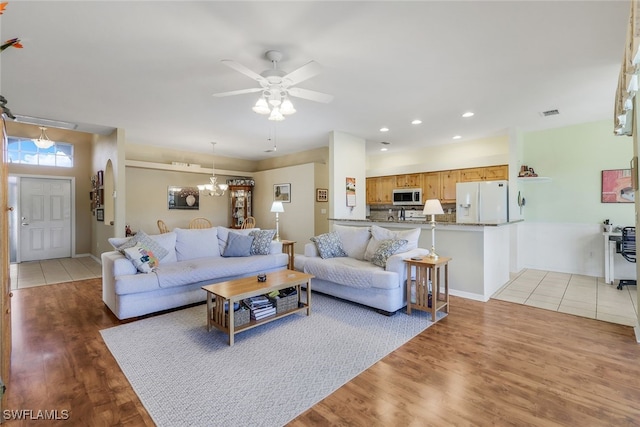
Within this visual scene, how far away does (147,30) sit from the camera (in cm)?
240

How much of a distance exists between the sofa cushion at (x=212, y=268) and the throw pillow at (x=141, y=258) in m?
0.09

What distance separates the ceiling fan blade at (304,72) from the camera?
2.32m

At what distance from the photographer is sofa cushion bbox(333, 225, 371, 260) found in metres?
4.32

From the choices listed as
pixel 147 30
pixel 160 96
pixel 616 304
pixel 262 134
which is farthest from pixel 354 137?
pixel 616 304

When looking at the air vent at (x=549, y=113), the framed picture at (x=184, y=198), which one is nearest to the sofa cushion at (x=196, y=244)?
the framed picture at (x=184, y=198)

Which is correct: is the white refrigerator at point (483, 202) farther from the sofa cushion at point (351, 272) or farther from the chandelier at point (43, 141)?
the chandelier at point (43, 141)

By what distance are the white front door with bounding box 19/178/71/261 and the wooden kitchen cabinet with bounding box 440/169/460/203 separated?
30.4 feet

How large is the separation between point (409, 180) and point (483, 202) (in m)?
2.05

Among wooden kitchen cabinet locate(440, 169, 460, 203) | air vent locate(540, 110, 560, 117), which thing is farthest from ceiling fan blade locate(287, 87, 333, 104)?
wooden kitchen cabinet locate(440, 169, 460, 203)

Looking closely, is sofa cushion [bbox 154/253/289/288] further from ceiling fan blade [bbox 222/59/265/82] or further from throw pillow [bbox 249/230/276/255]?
ceiling fan blade [bbox 222/59/265/82]

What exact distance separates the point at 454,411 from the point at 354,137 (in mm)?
4960

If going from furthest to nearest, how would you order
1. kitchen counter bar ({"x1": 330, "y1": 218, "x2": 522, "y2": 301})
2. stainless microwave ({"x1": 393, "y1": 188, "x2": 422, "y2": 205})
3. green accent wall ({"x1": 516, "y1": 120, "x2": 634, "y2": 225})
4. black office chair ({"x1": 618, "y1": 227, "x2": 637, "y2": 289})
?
stainless microwave ({"x1": 393, "y1": 188, "x2": 422, "y2": 205}), green accent wall ({"x1": 516, "y1": 120, "x2": 634, "y2": 225}), black office chair ({"x1": 618, "y1": 227, "x2": 637, "y2": 289}), kitchen counter bar ({"x1": 330, "y1": 218, "x2": 522, "y2": 301})

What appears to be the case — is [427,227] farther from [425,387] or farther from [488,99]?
[425,387]

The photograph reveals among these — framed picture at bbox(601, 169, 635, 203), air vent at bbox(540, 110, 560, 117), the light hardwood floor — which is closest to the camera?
the light hardwood floor
